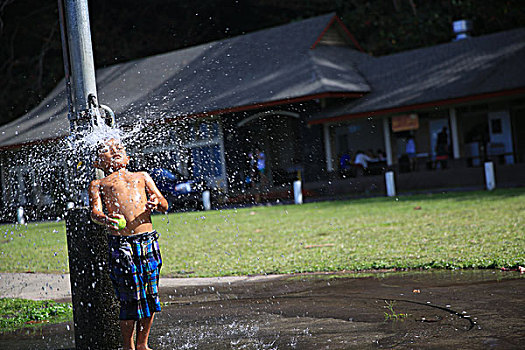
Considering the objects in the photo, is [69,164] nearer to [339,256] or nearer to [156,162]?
[339,256]

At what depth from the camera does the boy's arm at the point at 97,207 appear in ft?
14.6

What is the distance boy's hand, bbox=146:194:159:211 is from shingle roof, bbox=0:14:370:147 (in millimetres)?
19828

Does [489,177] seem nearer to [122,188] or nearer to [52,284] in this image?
[52,284]

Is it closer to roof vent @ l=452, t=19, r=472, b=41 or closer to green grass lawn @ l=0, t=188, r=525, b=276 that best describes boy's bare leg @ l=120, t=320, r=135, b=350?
green grass lawn @ l=0, t=188, r=525, b=276

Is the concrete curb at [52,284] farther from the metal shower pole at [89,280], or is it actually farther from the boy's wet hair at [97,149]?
the boy's wet hair at [97,149]

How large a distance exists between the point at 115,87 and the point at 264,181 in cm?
906

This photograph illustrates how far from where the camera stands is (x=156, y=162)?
2641cm

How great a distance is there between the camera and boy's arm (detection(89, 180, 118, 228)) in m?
4.46

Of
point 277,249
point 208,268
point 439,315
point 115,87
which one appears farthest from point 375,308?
point 115,87

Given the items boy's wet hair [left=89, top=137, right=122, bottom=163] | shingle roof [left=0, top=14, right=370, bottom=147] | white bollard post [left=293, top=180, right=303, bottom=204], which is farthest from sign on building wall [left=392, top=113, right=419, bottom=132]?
boy's wet hair [left=89, top=137, right=122, bottom=163]

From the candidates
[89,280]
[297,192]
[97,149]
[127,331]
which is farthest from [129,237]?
[297,192]

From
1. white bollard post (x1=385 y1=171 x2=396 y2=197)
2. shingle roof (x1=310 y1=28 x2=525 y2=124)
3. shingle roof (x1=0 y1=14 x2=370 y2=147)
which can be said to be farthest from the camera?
shingle roof (x1=0 y1=14 x2=370 y2=147)

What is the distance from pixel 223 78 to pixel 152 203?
2411 centimetres

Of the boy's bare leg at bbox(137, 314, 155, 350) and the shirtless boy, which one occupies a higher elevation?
the shirtless boy
